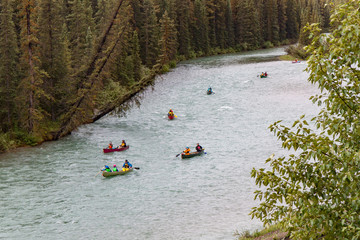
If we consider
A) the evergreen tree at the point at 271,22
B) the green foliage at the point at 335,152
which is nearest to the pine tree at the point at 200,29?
the evergreen tree at the point at 271,22

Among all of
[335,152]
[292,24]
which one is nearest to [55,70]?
[335,152]

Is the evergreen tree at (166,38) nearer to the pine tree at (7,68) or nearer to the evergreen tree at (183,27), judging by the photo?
the evergreen tree at (183,27)

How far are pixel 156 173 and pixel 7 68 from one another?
2149 centimetres

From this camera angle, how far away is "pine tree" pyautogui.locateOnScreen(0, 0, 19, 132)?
4244cm

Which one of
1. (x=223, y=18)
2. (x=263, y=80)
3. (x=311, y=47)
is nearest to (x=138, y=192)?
(x=311, y=47)

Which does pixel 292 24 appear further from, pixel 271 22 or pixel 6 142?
pixel 6 142

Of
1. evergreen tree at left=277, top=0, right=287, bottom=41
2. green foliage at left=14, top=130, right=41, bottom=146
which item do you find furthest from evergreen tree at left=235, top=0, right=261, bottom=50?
green foliage at left=14, top=130, right=41, bottom=146

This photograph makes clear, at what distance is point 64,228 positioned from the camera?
23641 mm

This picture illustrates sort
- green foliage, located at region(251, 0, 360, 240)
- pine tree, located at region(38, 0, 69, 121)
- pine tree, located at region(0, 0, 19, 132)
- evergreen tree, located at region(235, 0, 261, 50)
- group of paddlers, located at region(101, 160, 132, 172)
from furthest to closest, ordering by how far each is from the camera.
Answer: evergreen tree, located at region(235, 0, 261, 50) → pine tree, located at region(38, 0, 69, 121) → pine tree, located at region(0, 0, 19, 132) → group of paddlers, located at region(101, 160, 132, 172) → green foliage, located at region(251, 0, 360, 240)

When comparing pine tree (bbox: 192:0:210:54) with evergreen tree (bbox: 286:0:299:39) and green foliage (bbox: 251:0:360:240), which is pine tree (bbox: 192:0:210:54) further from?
green foliage (bbox: 251:0:360:240)

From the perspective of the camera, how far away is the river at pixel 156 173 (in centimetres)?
2359

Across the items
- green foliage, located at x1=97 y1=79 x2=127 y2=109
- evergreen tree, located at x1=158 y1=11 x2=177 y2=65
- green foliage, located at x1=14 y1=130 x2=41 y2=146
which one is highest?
evergreen tree, located at x1=158 y1=11 x2=177 y2=65

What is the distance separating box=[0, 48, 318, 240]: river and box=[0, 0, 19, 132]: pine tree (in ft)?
19.5

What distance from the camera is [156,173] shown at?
31.9 metres
